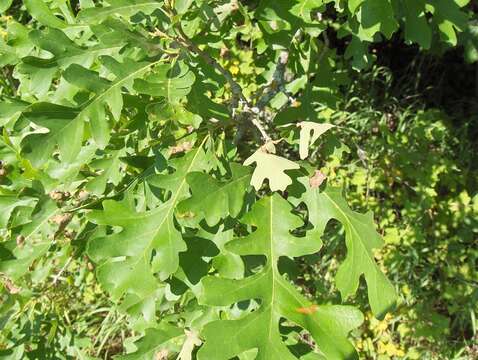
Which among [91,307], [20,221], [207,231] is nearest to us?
[207,231]

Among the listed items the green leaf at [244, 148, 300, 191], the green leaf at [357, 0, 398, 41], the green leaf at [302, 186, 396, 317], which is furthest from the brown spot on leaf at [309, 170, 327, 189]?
the green leaf at [357, 0, 398, 41]

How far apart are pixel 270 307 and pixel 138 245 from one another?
35cm

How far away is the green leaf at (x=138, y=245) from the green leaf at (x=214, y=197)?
78 mm

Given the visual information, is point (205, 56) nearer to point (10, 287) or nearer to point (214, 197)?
point (214, 197)

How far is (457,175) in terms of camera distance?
140 inches

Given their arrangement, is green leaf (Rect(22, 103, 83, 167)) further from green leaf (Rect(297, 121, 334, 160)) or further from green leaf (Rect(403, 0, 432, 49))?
green leaf (Rect(403, 0, 432, 49))

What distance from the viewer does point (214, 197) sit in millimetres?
1380

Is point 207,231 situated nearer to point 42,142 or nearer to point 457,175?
point 42,142

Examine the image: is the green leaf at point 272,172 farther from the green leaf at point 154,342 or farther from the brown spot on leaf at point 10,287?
the brown spot on leaf at point 10,287

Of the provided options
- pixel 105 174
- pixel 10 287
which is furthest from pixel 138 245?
pixel 10 287

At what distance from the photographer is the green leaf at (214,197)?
1.36m

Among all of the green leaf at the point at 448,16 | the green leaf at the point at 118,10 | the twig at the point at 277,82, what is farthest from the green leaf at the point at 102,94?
the green leaf at the point at 448,16

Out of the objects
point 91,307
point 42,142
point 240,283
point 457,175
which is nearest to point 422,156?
point 457,175

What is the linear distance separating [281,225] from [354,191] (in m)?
2.16
